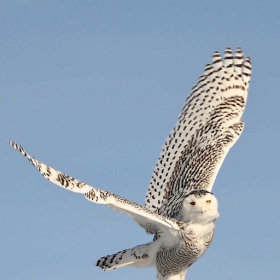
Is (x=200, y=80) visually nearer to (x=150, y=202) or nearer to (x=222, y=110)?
(x=222, y=110)

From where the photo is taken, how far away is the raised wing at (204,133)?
1756 cm

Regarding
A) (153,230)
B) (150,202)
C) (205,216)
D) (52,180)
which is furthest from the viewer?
(150,202)

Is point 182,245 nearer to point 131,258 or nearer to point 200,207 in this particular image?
point 200,207

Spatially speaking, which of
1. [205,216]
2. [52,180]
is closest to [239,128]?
[205,216]

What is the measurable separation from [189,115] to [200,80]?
0.81 meters

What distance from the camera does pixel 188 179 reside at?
17531 mm

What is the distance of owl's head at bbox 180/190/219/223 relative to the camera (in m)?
15.4

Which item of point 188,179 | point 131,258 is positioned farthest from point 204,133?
point 131,258

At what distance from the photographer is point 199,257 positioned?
16.2 metres

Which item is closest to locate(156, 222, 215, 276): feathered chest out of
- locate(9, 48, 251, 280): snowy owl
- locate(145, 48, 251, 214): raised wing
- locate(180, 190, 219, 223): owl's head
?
locate(9, 48, 251, 280): snowy owl

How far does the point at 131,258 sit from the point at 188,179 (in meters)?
1.91

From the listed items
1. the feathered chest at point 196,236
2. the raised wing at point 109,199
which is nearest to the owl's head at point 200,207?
the feathered chest at point 196,236

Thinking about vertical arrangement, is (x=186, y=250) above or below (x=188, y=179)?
below

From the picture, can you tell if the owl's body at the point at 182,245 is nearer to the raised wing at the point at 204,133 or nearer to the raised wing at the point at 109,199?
the raised wing at the point at 109,199
